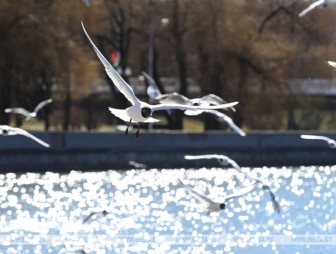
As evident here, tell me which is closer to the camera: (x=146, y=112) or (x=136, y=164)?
(x=146, y=112)

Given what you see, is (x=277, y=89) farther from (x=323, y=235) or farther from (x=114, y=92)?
(x=323, y=235)

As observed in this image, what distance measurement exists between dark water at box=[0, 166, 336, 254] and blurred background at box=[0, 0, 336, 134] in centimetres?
689

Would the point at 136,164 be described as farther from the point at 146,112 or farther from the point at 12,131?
the point at 146,112

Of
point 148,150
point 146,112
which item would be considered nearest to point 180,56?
point 148,150

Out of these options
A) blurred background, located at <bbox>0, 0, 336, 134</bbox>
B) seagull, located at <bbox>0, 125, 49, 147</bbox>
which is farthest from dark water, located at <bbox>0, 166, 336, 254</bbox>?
blurred background, located at <bbox>0, 0, 336, 134</bbox>

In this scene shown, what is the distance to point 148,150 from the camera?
1486 inches

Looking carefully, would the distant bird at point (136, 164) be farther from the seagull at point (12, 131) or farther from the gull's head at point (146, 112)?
the gull's head at point (146, 112)

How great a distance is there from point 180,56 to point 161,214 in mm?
19489

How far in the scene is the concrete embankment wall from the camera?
3622 cm

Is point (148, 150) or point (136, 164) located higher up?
point (148, 150)

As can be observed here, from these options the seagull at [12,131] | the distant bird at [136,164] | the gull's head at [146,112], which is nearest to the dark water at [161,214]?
the distant bird at [136,164]

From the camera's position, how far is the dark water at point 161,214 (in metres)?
23.1

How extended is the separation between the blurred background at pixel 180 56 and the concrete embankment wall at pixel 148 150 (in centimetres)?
626

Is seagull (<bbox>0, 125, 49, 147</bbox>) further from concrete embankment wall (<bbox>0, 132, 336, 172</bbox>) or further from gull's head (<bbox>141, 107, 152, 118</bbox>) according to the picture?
concrete embankment wall (<bbox>0, 132, 336, 172</bbox>)
